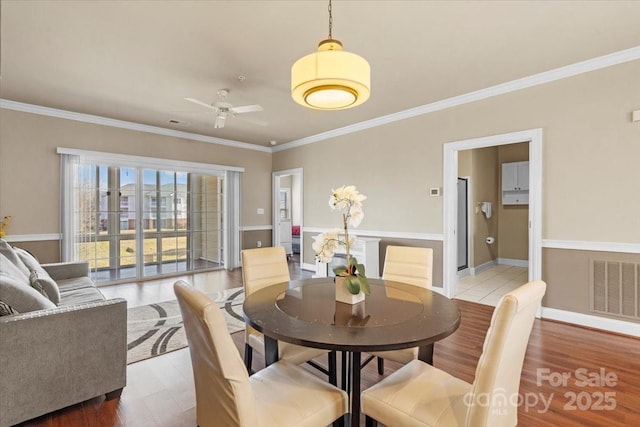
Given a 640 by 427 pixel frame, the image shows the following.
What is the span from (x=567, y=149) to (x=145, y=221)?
6121mm

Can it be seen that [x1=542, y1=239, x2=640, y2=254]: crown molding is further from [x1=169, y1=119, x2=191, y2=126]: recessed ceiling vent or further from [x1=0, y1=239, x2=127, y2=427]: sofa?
[x1=169, y1=119, x2=191, y2=126]: recessed ceiling vent

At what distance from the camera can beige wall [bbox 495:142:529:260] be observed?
21.0 feet

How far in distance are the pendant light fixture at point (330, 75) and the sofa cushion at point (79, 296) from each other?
262 cm

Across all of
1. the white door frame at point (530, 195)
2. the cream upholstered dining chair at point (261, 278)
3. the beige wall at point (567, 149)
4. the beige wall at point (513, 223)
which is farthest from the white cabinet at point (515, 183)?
the cream upholstered dining chair at point (261, 278)

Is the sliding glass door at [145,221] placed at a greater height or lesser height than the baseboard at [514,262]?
greater

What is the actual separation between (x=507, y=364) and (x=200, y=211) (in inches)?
233

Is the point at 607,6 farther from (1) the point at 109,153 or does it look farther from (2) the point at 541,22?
(1) the point at 109,153

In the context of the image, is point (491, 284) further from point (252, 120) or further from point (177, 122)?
point (177, 122)

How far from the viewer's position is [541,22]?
2482 millimetres

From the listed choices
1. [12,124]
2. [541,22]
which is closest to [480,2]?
[541,22]

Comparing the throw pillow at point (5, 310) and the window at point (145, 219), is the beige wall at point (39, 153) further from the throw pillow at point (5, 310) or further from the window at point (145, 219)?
the throw pillow at point (5, 310)

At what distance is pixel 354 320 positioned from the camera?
1.43 meters

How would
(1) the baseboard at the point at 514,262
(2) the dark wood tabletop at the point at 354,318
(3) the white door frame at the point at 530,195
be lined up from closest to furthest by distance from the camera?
(2) the dark wood tabletop at the point at 354,318 < (3) the white door frame at the point at 530,195 < (1) the baseboard at the point at 514,262

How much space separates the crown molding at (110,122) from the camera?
4.27 m
